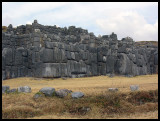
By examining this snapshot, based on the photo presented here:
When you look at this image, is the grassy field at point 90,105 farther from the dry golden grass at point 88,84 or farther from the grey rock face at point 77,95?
the dry golden grass at point 88,84

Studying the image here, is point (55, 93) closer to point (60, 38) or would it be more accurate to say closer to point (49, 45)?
point (49, 45)

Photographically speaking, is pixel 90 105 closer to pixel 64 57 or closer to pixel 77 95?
pixel 77 95

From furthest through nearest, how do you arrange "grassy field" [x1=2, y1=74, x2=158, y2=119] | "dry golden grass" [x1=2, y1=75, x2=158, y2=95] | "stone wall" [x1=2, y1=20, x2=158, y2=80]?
"stone wall" [x1=2, y1=20, x2=158, y2=80], "dry golden grass" [x1=2, y1=75, x2=158, y2=95], "grassy field" [x1=2, y1=74, x2=158, y2=119]

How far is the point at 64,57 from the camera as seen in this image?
903 inches

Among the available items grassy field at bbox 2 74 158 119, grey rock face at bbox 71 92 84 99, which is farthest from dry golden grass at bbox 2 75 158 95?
grassy field at bbox 2 74 158 119

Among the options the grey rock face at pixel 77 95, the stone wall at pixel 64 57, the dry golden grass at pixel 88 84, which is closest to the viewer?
the grey rock face at pixel 77 95

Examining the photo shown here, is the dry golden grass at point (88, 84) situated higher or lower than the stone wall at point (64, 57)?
lower

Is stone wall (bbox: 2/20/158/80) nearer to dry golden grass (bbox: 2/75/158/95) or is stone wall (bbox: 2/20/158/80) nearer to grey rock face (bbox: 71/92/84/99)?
dry golden grass (bbox: 2/75/158/95)

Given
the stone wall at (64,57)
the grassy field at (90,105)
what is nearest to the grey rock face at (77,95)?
the grassy field at (90,105)

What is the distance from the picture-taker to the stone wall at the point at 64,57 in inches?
864

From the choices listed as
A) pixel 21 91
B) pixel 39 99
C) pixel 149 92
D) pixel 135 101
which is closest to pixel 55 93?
pixel 39 99

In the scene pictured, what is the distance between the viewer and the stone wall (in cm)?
2194

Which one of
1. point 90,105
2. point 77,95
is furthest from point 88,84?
point 90,105

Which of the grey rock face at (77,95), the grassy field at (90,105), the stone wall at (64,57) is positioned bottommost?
the grassy field at (90,105)
